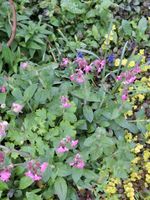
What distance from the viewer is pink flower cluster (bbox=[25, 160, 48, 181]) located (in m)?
2.41

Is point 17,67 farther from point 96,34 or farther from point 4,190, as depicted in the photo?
A: point 4,190

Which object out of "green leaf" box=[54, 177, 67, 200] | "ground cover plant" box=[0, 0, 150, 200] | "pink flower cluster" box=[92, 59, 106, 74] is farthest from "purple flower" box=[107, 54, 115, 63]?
"green leaf" box=[54, 177, 67, 200]

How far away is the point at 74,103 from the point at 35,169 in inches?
20.2

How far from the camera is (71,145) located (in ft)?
8.45

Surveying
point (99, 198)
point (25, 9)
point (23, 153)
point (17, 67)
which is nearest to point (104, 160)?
point (99, 198)

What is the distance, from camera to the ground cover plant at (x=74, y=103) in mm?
2617

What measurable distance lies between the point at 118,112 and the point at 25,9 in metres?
1.09

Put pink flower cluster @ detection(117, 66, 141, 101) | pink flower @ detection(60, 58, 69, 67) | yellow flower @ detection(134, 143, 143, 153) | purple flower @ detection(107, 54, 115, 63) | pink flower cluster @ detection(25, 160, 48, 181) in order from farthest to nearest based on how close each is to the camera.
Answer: purple flower @ detection(107, 54, 115, 63)
pink flower @ detection(60, 58, 69, 67)
yellow flower @ detection(134, 143, 143, 153)
pink flower cluster @ detection(117, 66, 141, 101)
pink flower cluster @ detection(25, 160, 48, 181)

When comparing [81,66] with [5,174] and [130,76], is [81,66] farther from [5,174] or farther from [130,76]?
[5,174]

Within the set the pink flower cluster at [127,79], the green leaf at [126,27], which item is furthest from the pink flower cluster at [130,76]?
the green leaf at [126,27]

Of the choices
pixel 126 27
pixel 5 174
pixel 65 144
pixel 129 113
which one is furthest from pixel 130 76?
pixel 5 174

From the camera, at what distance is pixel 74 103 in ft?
9.05

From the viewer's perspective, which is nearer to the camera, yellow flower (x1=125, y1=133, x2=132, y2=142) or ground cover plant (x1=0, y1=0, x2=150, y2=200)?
ground cover plant (x1=0, y1=0, x2=150, y2=200)

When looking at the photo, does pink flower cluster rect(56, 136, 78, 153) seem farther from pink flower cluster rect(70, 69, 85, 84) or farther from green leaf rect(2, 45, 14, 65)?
green leaf rect(2, 45, 14, 65)
